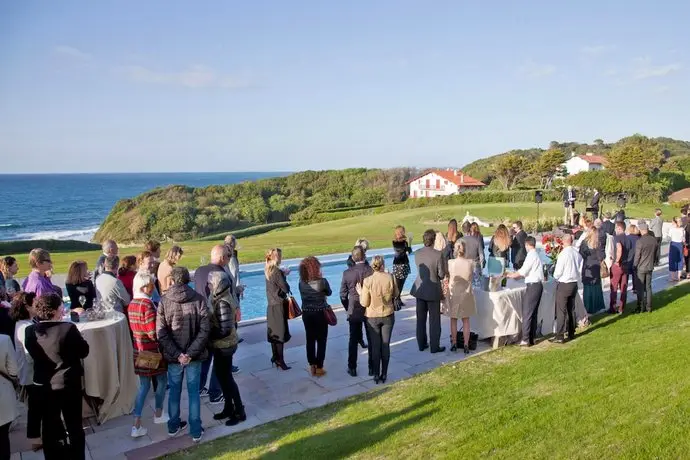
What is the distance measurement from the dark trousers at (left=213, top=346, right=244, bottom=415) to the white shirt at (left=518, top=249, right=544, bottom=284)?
3.94 m

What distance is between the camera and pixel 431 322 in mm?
6891

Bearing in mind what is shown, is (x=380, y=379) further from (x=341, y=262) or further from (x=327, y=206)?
(x=327, y=206)

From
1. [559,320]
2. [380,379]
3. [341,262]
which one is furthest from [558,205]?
[380,379]

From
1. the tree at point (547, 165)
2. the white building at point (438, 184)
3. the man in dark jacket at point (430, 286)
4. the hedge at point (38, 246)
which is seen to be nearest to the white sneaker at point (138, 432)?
the man in dark jacket at point (430, 286)

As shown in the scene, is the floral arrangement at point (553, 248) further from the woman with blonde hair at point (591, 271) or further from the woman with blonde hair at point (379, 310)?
the woman with blonde hair at point (379, 310)

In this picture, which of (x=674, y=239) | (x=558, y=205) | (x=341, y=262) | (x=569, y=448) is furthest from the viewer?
(x=558, y=205)

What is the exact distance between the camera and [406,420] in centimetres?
477

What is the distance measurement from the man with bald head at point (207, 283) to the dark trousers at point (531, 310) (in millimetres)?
3997

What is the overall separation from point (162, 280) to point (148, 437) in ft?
5.81

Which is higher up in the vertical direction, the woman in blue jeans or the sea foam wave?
the woman in blue jeans

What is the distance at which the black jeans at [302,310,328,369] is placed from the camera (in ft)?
19.9

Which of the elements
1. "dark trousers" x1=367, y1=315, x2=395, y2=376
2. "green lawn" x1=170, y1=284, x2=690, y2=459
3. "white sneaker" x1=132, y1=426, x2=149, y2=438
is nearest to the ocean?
"white sneaker" x1=132, y1=426, x2=149, y2=438

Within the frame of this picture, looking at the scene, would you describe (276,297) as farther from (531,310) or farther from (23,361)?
(531,310)

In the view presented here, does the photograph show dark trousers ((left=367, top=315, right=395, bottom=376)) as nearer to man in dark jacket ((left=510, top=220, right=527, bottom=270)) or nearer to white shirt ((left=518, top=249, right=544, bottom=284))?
white shirt ((left=518, top=249, right=544, bottom=284))
